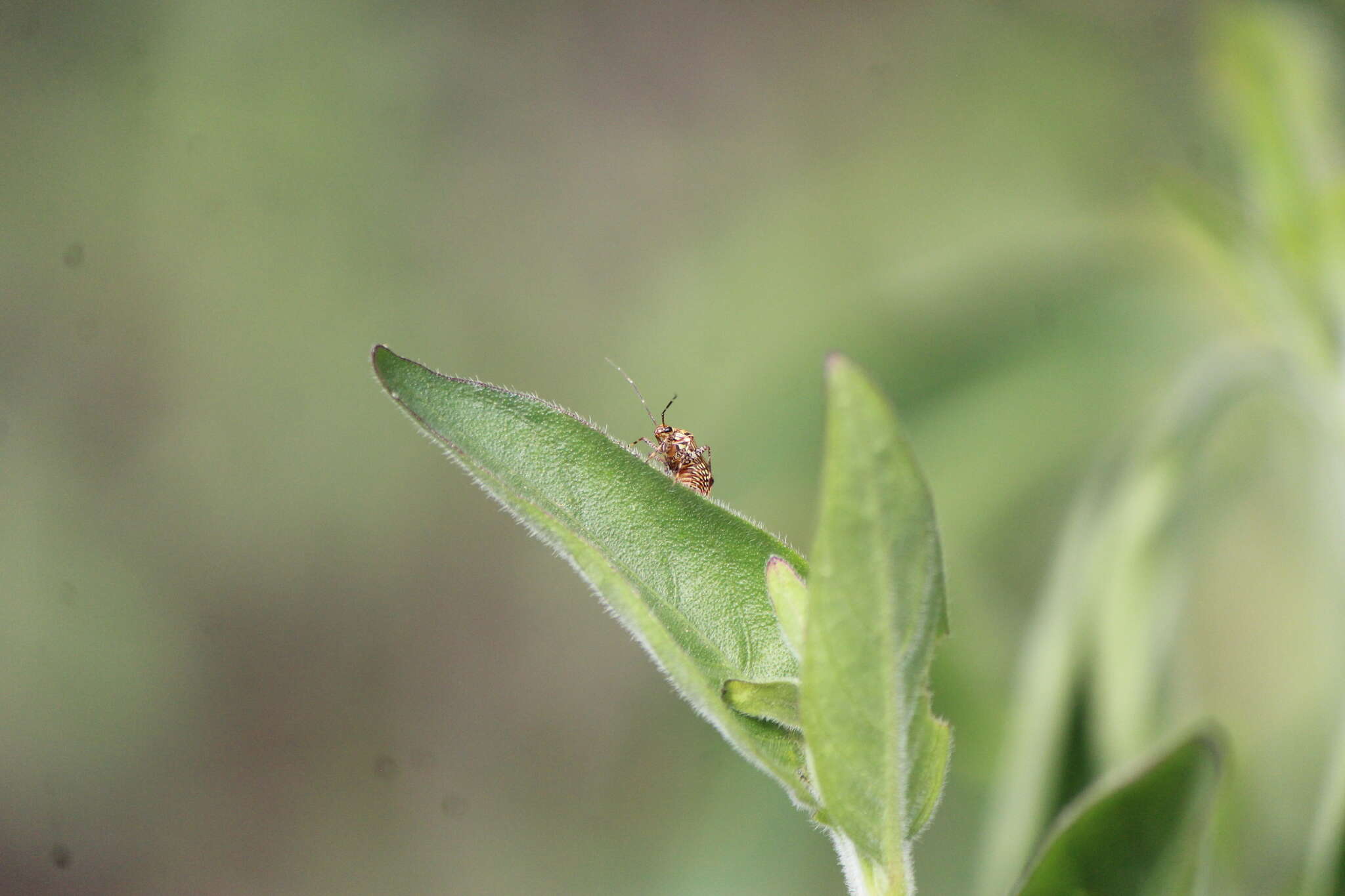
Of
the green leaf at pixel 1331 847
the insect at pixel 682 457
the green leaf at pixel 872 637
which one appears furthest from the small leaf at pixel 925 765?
the insect at pixel 682 457

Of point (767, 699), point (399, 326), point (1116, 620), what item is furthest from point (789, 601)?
point (399, 326)

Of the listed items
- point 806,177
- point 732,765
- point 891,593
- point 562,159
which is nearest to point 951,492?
point 732,765

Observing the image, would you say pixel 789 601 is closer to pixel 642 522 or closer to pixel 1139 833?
pixel 642 522

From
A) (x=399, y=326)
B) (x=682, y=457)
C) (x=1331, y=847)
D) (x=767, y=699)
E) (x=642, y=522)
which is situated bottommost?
(x=1331, y=847)

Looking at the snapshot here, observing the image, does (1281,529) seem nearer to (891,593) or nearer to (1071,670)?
(1071,670)

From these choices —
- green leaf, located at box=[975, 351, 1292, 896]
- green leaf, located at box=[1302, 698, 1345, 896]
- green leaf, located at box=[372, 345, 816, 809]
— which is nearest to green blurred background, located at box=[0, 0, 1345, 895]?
green leaf, located at box=[975, 351, 1292, 896]

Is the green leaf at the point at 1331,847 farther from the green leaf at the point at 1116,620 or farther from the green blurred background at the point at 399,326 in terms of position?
the green blurred background at the point at 399,326
